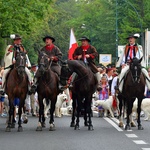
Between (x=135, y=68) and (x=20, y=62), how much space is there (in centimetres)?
322

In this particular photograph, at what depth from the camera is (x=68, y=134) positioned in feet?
66.5

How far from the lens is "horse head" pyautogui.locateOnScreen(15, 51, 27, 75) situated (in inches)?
837

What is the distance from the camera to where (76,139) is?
1867 centimetres

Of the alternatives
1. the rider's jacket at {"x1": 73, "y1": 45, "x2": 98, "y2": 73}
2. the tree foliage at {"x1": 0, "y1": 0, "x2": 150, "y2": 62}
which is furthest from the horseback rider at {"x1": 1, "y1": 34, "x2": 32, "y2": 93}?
the tree foliage at {"x1": 0, "y1": 0, "x2": 150, "y2": 62}

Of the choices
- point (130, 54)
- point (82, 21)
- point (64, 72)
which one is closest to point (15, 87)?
point (64, 72)

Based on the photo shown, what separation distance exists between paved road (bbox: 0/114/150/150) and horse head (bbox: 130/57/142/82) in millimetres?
1467

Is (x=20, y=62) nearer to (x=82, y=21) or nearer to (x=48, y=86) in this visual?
(x=48, y=86)

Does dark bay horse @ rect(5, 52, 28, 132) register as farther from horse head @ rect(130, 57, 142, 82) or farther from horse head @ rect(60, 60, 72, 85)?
horse head @ rect(130, 57, 142, 82)

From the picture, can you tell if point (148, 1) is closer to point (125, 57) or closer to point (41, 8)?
point (41, 8)

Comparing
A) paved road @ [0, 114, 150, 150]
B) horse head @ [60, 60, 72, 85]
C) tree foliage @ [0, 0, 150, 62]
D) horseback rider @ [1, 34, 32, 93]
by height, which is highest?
tree foliage @ [0, 0, 150, 62]

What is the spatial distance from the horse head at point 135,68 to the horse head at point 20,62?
300 cm

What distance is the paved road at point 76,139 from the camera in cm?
1691

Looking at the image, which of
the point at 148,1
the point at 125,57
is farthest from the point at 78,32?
the point at 125,57

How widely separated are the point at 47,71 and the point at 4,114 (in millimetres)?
8660
